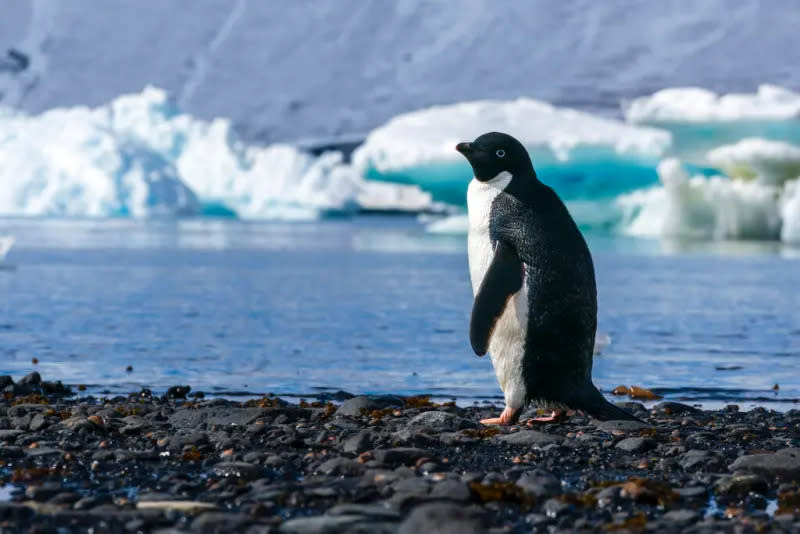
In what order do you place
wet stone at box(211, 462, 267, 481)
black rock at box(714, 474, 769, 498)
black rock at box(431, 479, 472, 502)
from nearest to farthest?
black rock at box(431, 479, 472, 502), black rock at box(714, 474, 769, 498), wet stone at box(211, 462, 267, 481)

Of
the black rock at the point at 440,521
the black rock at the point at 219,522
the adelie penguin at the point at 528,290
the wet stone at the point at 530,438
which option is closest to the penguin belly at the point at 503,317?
the adelie penguin at the point at 528,290

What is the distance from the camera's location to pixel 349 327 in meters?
12.9

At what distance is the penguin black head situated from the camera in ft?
18.7

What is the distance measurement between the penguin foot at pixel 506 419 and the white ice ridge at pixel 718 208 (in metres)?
24.6

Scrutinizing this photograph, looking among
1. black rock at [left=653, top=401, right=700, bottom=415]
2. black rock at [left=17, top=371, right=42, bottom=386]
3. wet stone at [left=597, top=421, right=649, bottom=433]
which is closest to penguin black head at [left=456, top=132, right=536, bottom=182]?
wet stone at [left=597, top=421, right=649, bottom=433]

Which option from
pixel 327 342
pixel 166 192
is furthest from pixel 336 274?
pixel 166 192

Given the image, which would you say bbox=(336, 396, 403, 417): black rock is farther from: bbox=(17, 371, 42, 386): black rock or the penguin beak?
bbox=(17, 371, 42, 386): black rock

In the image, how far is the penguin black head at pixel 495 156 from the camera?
5715mm

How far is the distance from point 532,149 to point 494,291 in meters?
29.9

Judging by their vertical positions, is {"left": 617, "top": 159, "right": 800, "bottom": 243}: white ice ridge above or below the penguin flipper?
above

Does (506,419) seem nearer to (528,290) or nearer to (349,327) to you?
(528,290)

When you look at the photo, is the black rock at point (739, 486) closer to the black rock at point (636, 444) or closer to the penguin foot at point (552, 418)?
the black rock at point (636, 444)

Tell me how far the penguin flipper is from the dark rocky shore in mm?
400

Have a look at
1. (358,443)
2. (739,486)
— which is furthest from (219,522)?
(739,486)
